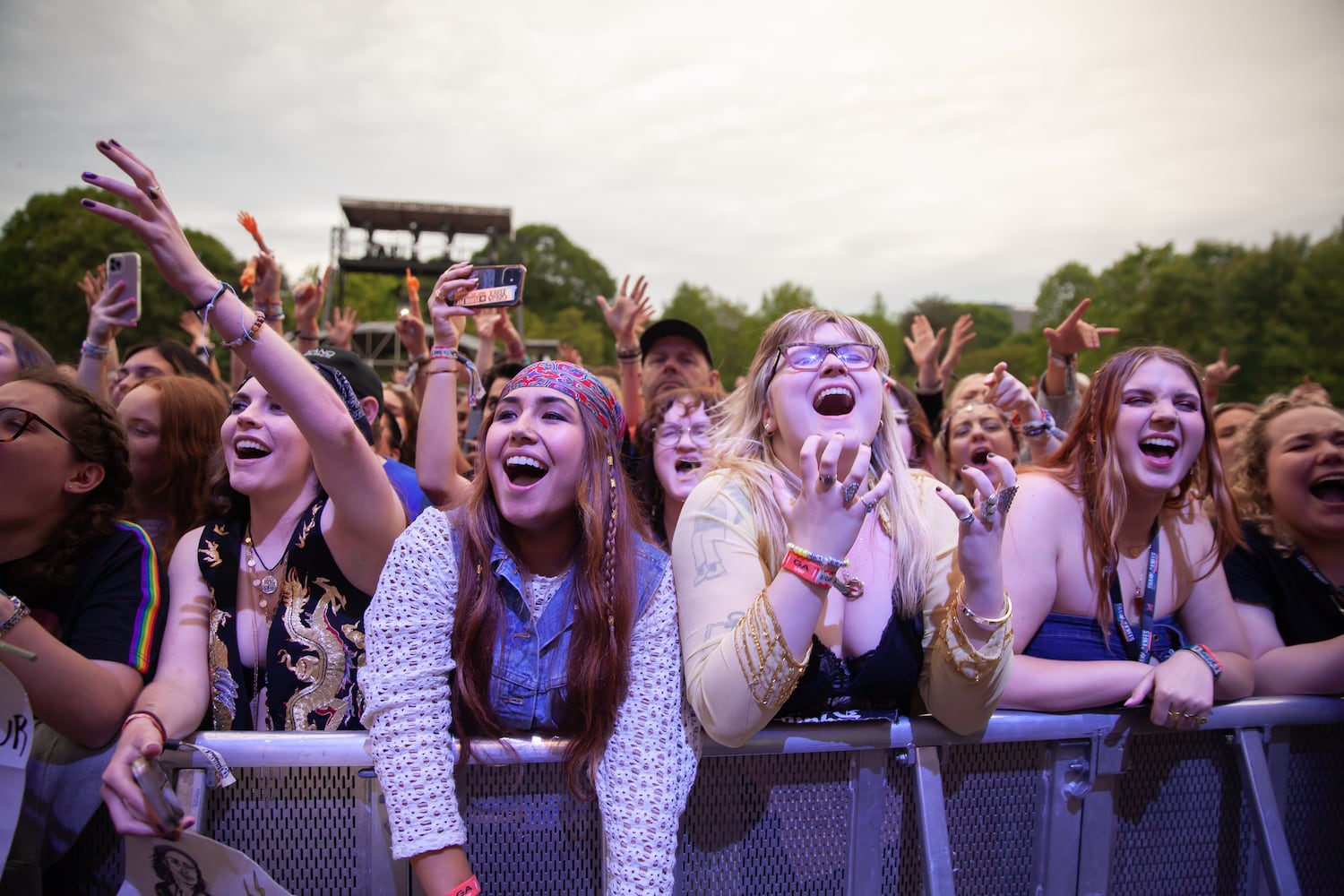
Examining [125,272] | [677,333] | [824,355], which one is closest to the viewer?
[824,355]

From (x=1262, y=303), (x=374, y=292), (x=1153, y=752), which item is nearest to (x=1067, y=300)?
(x=1262, y=303)

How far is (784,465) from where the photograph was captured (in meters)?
Result: 2.27

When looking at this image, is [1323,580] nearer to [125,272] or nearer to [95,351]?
[125,272]

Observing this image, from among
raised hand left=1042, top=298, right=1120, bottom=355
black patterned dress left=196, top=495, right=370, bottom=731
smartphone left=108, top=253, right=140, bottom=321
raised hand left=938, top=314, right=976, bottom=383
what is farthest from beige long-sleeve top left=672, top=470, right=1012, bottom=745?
raised hand left=938, top=314, right=976, bottom=383

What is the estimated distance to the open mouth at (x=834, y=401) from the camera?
2.17m

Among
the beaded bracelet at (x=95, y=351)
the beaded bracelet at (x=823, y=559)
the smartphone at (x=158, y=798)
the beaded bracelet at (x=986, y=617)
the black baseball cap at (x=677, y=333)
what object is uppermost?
the black baseball cap at (x=677, y=333)

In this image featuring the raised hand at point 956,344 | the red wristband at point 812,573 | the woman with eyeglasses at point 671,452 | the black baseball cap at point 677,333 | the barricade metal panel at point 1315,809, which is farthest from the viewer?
the raised hand at point 956,344

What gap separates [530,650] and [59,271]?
4281 cm

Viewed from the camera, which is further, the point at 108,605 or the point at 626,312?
the point at 626,312

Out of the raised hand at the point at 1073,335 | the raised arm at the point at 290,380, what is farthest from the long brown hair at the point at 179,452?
the raised hand at the point at 1073,335

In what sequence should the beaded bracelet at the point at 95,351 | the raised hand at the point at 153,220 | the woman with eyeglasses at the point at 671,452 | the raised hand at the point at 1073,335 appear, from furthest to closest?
1. the beaded bracelet at the point at 95,351
2. the raised hand at the point at 1073,335
3. the woman with eyeglasses at the point at 671,452
4. the raised hand at the point at 153,220

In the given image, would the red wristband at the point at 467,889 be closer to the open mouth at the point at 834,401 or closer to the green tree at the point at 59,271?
the open mouth at the point at 834,401

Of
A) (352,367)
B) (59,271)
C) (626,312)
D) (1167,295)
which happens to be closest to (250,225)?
(352,367)

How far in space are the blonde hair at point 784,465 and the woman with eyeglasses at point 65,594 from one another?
154 centimetres
